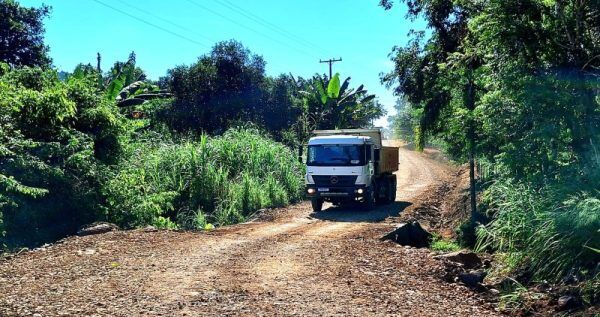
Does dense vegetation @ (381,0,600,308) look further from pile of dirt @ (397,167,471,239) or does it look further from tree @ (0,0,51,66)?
tree @ (0,0,51,66)

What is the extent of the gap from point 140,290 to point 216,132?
2934 cm

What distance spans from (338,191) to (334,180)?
1.27 feet

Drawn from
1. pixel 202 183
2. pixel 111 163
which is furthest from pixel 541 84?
pixel 202 183

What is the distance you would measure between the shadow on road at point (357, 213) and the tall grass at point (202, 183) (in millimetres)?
2153

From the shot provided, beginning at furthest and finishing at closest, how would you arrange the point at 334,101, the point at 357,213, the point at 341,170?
the point at 334,101 < the point at 357,213 < the point at 341,170

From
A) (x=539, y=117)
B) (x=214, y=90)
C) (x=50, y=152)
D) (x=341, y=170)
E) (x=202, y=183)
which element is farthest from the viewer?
(x=214, y=90)

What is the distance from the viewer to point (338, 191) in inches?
691

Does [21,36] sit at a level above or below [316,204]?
above

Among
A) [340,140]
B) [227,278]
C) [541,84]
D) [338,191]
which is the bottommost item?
[227,278]

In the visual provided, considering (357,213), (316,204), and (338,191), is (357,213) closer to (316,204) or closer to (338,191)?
(338,191)

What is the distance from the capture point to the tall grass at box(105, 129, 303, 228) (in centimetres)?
1402

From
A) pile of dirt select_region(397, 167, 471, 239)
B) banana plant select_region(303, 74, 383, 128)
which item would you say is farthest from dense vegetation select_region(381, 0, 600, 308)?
banana plant select_region(303, 74, 383, 128)

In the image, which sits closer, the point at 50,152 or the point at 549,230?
the point at 549,230

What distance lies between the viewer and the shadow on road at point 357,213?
16.6 meters
